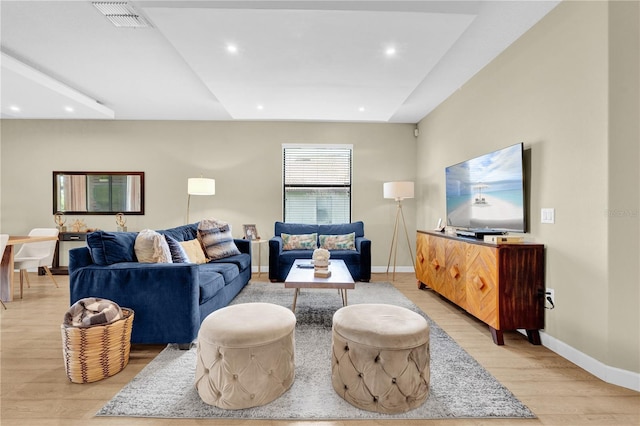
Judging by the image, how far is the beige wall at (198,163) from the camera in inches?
201

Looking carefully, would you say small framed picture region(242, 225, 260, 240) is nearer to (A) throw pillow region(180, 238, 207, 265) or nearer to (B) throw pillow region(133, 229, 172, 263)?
(A) throw pillow region(180, 238, 207, 265)

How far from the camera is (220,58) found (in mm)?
2811

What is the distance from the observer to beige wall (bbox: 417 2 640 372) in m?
1.85

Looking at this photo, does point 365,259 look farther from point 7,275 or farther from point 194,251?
point 7,275

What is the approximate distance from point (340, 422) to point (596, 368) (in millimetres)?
1791

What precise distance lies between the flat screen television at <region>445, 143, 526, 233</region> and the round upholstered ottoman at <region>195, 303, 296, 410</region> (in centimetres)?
228

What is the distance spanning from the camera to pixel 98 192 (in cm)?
516

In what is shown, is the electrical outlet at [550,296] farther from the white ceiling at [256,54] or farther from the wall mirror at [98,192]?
the wall mirror at [98,192]

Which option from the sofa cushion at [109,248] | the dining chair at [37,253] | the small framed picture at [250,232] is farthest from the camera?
the small framed picture at [250,232]

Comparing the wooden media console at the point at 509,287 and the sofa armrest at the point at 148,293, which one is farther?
the wooden media console at the point at 509,287

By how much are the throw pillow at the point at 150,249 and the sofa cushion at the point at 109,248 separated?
7cm

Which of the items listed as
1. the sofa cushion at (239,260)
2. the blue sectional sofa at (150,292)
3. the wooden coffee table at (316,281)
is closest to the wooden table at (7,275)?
the blue sectional sofa at (150,292)

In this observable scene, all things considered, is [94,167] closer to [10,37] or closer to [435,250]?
[10,37]

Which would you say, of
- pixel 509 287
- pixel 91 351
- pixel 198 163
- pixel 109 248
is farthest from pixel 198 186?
pixel 509 287
